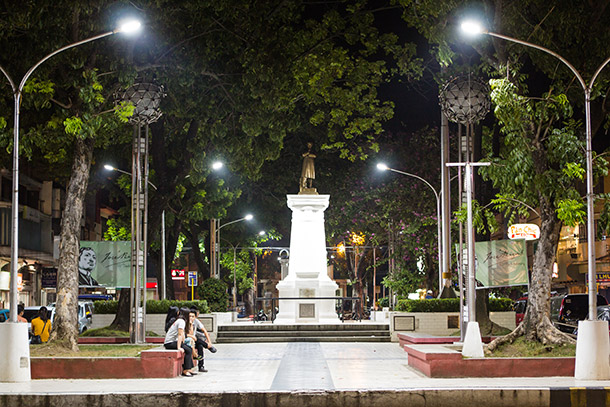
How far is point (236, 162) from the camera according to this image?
30.7 metres

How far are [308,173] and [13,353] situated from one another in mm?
24883

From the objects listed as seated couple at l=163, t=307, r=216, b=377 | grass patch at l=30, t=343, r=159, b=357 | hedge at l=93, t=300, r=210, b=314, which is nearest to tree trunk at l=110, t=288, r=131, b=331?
hedge at l=93, t=300, r=210, b=314

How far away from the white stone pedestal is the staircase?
534 cm

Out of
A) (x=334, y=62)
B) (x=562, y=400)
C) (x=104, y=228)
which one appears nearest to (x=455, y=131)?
(x=334, y=62)

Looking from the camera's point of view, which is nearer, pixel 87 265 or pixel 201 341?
pixel 201 341

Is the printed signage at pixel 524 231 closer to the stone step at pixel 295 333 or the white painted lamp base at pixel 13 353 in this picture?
the stone step at pixel 295 333

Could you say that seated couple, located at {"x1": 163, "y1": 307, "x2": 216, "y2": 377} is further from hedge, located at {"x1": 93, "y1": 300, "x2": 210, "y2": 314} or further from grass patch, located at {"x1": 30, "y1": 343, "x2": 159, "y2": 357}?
hedge, located at {"x1": 93, "y1": 300, "x2": 210, "y2": 314}

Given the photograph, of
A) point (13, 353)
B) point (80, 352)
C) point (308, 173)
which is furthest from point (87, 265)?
point (308, 173)

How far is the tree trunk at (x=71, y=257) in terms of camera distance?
61.9ft

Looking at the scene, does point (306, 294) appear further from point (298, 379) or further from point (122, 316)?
point (298, 379)

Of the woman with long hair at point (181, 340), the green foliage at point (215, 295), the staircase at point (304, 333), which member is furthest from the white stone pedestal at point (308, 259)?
the woman with long hair at point (181, 340)

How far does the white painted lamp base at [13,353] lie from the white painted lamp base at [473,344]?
841 cm

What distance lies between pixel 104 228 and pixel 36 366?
212 feet

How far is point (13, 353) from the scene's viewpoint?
15828 millimetres
